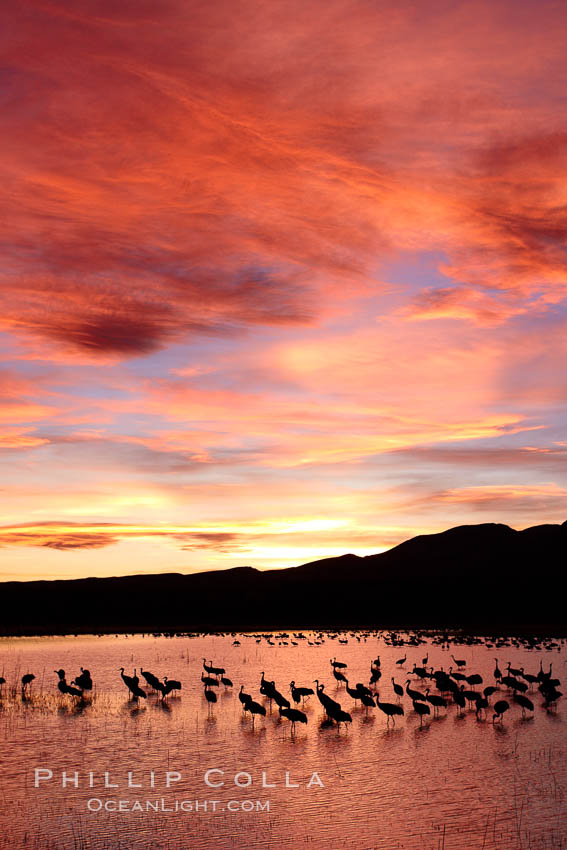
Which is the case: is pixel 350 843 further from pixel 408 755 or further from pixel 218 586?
pixel 218 586

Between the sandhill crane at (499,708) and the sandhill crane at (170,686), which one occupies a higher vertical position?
the sandhill crane at (170,686)

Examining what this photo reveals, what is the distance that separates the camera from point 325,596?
15250cm

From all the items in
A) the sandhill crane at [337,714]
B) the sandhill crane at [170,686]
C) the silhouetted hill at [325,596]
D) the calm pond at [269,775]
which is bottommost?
the calm pond at [269,775]

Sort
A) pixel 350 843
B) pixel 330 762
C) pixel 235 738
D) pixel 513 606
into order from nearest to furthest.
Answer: pixel 350 843
pixel 330 762
pixel 235 738
pixel 513 606

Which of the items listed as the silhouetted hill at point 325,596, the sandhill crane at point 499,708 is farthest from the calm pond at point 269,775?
the silhouetted hill at point 325,596

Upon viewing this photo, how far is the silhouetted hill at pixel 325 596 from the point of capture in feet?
371

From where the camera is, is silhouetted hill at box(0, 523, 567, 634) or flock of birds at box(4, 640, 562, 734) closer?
flock of birds at box(4, 640, 562, 734)

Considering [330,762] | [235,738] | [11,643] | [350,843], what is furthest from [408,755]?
[11,643]

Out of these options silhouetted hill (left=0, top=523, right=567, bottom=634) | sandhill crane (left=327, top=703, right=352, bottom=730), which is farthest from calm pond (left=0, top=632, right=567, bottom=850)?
silhouetted hill (left=0, top=523, right=567, bottom=634)

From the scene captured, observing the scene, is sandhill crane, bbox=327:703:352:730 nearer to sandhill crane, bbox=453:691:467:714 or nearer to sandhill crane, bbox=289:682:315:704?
sandhill crane, bbox=289:682:315:704

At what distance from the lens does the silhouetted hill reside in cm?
11308

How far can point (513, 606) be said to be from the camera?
138 m

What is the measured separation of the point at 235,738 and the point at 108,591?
146m

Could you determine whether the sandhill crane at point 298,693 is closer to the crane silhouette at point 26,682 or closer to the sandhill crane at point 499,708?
the sandhill crane at point 499,708
